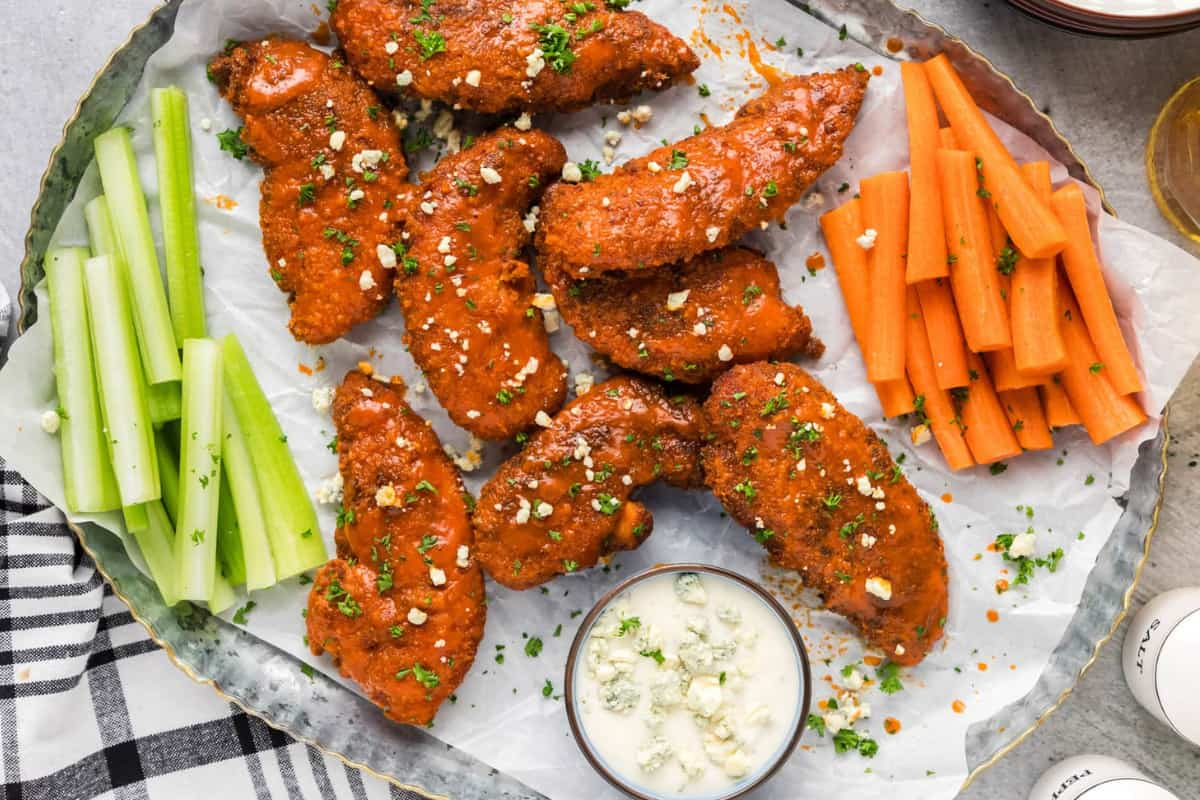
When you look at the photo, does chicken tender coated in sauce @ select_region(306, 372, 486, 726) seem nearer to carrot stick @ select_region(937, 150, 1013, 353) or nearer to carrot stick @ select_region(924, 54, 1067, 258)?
carrot stick @ select_region(937, 150, 1013, 353)

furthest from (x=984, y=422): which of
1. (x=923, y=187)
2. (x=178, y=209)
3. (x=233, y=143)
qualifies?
(x=178, y=209)

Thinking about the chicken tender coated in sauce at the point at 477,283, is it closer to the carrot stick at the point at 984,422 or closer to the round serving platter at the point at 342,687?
the round serving platter at the point at 342,687

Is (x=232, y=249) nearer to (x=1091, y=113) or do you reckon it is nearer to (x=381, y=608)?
(x=381, y=608)

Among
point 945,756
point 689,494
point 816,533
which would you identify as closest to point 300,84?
point 689,494

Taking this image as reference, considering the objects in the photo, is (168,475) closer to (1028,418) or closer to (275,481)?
(275,481)

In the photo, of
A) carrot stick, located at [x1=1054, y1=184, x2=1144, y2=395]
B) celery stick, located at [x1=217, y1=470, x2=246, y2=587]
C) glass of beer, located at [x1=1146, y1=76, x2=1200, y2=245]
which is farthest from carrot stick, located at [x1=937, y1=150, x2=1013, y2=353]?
celery stick, located at [x1=217, y1=470, x2=246, y2=587]
